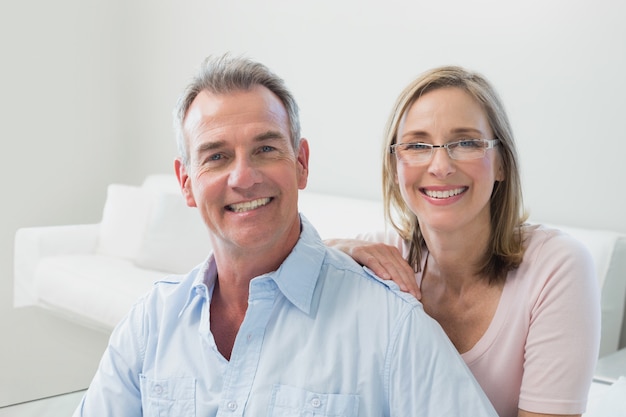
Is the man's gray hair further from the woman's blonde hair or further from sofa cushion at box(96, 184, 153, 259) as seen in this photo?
sofa cushion at box(96, 184, 153, 259)

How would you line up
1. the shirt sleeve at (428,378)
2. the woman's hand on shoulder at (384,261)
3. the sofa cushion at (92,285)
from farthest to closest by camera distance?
1. the sofa cushion at (92,285)
2. the woman's hand on shoulder at (384,261)
3. the shirt sleeve at (428,378)

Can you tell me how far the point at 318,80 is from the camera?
378cm

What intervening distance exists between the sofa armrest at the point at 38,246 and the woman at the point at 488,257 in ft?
9.85

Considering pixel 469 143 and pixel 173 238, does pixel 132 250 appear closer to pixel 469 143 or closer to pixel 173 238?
pixel 173 238

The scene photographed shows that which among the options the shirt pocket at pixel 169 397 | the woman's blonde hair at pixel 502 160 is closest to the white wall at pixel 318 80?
the woman's blonde hair at pixel 502 160

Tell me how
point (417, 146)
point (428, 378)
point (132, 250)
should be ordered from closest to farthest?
point (428, 378) → point (417, 146) → point (132, 250)

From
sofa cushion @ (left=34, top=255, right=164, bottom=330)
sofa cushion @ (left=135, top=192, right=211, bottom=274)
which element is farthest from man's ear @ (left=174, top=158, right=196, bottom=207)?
sofa cushion @ (left=135, top=192, right=211, bottom=274)

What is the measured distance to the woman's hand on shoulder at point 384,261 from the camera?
50.5 inches

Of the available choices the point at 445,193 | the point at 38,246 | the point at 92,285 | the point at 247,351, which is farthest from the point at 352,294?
the point at 38,246

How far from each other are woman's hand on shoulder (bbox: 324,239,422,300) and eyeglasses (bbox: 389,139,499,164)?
17 centimetres

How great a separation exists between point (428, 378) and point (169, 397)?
44 centimetres

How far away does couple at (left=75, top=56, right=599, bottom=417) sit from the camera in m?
1.13

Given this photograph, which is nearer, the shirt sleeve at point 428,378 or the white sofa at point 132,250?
the shirt sleeve at point 428,378

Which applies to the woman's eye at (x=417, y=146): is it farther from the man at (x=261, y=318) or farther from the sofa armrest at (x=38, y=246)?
the sofa armrest at (x=38, y=246)
